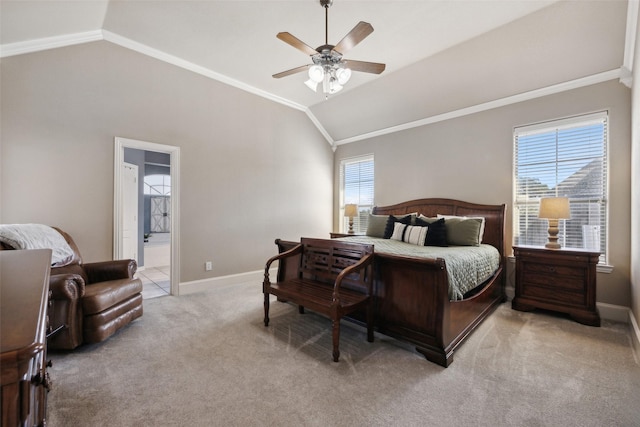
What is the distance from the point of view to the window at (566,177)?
3.09 m

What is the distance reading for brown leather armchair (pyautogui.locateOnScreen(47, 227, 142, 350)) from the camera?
6.95ft

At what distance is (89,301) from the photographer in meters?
2.24

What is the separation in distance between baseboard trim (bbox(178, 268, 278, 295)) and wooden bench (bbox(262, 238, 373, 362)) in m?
1.43

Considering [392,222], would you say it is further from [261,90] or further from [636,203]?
[261,90]

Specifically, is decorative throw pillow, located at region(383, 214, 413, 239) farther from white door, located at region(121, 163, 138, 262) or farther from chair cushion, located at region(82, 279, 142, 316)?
white door, located at region(121, 163, 138, 262)

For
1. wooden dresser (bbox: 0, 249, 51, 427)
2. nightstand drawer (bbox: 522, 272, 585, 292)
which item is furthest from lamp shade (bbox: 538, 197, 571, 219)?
wooden dresser (bbox: 0, 249, 51, 427)

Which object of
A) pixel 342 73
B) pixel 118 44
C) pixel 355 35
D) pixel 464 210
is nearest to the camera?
pixel 355 35

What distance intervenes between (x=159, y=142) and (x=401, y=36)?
10.8 feet

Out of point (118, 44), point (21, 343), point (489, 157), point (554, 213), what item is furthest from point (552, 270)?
point (118, 44)

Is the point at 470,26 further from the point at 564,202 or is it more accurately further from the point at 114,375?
the point at 114,375

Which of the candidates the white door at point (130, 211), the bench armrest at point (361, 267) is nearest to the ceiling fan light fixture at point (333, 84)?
the bench armrest at point (361, 267)

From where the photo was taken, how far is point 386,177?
5055 millimetres

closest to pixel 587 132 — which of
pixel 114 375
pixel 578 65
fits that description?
pixel 578 65

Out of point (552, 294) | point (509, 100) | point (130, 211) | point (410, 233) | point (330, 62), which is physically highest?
point (509, 100)
